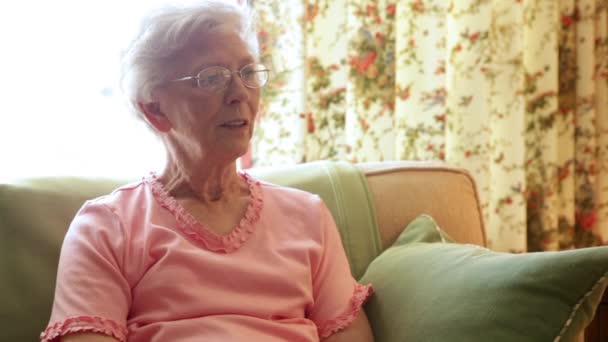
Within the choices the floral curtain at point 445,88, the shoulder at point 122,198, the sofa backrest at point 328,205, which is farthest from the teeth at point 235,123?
the floral curtain at point 445,88

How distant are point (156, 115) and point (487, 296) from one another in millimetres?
718

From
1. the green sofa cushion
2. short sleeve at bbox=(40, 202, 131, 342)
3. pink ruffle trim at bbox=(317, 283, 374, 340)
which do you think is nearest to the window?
the green sofa cushion

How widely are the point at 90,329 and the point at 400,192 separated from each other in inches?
32.3

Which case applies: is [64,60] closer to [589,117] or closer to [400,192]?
[400,192]

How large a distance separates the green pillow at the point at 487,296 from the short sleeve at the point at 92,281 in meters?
0.50

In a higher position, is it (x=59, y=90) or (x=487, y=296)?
(x=59, y=90)

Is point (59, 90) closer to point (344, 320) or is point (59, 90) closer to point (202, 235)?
point (202, 235)

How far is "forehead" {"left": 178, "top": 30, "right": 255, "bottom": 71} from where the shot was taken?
4.26 ft

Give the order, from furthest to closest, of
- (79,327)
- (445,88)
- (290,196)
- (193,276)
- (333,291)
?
1. (445,88)
2. (290,196)
3. (333,291)
4. (193,276)
5. (79,327)

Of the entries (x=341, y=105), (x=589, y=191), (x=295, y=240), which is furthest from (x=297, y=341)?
(x=589, y=191)

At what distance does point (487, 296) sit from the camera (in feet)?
3.81

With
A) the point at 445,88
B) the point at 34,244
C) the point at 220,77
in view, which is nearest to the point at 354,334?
the point at 220,77

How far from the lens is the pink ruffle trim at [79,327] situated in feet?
3.63

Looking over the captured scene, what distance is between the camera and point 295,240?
4.55 feet
